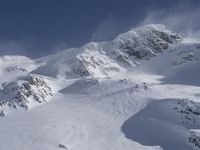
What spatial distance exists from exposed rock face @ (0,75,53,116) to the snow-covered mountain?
0.67ft

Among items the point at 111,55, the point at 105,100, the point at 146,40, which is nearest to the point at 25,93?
the point at 105,100

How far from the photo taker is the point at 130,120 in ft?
310

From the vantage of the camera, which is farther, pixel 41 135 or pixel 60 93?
pixel 60 93

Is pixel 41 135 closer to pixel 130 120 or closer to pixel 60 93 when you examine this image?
pixel 130 120

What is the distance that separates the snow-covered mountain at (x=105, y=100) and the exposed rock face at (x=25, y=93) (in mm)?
203

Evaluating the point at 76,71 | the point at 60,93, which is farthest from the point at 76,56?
the point at 60,93

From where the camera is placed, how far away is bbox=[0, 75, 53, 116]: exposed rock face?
105069 mm

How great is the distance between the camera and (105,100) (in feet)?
357

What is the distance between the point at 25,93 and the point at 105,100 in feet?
56.5

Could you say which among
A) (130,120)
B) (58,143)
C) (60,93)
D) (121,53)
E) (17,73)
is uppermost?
(121,53)

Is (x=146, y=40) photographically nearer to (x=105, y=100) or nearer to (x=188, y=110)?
(x=105, y=100)

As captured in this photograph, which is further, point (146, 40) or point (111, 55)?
point (146, 40)

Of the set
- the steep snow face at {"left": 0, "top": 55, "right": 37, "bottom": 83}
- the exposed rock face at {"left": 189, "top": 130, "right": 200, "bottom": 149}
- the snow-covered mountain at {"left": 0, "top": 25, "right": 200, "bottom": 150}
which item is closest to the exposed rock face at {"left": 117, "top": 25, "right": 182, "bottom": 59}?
the snow-covered mountain at {"left": 0, "top": 25, "right": 200, "bottom": 150}

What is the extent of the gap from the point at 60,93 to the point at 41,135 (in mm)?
38099
